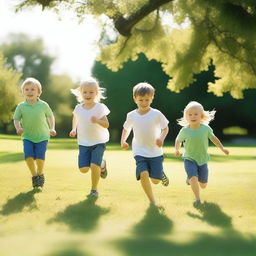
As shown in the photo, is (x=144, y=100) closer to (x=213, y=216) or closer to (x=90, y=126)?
(x=90, y=126)

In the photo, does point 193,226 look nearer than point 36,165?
Yes

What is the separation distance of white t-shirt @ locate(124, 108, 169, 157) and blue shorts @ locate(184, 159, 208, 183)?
0.56 m

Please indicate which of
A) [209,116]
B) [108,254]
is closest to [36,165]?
[209,116]

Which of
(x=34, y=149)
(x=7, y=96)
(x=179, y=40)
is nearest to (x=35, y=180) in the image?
(x=34, y=149)

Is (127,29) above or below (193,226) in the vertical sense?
above

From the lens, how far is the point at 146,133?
6.85 m

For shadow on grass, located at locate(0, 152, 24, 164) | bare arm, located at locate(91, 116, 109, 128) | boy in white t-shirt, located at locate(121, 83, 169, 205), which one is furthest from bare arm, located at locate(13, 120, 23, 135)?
shadow on grass, located at locate(0, 152, 24, 164)

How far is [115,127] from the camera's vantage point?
1548 inches

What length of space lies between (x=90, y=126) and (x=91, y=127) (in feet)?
0.06

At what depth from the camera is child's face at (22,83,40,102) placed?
816 centimetres

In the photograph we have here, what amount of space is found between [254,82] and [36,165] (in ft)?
17.5

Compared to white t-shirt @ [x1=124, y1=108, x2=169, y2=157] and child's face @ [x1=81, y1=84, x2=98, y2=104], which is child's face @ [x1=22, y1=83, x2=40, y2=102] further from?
white t-shirt @ [x1=124, y1=108, x2=169, y2=157]

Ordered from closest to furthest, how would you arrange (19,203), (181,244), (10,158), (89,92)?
(181,244), (19,203), (89,92), (10,158)

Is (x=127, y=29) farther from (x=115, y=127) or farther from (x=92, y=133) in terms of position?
(x=115, y=127)
